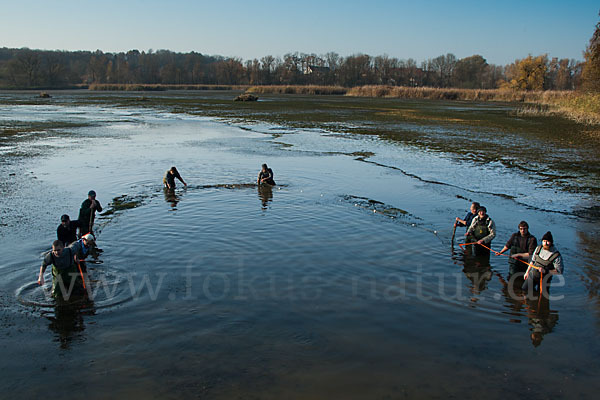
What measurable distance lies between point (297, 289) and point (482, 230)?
208 inches

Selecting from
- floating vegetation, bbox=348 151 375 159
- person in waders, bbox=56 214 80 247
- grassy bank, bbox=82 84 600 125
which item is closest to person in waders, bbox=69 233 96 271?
person in waders, bbox=56 214 80 247

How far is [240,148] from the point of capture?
99.3 feet

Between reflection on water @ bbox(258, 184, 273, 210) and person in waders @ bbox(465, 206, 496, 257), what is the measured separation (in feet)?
23.7

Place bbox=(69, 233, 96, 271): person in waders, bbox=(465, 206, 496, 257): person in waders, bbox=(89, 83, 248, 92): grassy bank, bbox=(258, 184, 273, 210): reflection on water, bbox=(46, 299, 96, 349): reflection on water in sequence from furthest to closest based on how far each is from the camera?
bbox=(89, 83, 248, 92): grassy bank < bbox=(258, 184, 273, 210): reflection on water < bbox=(465, 206, 496, 257): person in waders < bbox=(69, 233, 96, 271): person in waders < bbox=(46, 299, 96, 349): reflection on water

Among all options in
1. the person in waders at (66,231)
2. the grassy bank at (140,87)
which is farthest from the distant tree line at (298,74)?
the person in waders at (66,231)

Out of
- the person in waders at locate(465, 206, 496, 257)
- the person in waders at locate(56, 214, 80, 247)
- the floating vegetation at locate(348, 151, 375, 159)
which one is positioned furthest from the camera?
the floating vegetation at locate(348, 151, 375, 159)

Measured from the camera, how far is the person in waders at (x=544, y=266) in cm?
921

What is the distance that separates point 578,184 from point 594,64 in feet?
113

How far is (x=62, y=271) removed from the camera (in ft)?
29.2

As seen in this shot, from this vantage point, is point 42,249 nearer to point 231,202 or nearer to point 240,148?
point 231,202

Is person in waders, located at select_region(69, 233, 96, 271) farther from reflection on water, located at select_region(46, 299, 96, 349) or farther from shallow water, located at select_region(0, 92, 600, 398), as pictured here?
reflection on water, located at select_region(46, 299, 96, 349)

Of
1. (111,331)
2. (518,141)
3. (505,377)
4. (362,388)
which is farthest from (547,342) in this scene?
(518,141)

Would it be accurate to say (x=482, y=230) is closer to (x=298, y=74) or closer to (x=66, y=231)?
(x=66, y=231)

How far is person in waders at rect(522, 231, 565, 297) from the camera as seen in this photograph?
9.21 metres
